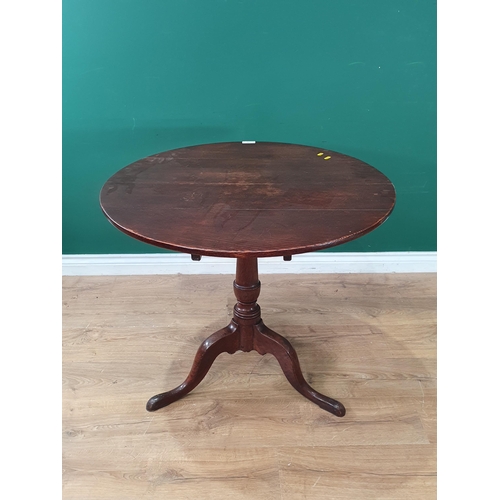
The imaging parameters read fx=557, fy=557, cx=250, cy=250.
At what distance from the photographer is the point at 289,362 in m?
1.78

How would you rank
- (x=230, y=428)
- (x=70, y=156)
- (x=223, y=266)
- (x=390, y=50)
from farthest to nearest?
1. (x=223, y=266)
2. (x=70, y=156)
3. (x=390, y=50)
4. (x=230, y=428)

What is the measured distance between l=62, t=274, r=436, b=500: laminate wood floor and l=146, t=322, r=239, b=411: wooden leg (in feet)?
0.13

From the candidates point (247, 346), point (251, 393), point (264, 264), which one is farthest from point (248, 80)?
point (251, 393)

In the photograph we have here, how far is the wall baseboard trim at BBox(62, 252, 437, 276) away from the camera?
8.17 ft

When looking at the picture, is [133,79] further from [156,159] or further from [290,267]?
[290,267]

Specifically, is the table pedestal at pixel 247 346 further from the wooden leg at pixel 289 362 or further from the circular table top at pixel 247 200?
the circular table top at pixel 247 200

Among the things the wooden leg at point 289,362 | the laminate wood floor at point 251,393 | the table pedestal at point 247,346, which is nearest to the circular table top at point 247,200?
the table pedestal at point 247,346

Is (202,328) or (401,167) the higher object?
(401,167)

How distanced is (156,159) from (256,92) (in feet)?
1.96

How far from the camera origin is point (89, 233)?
96.3 inches

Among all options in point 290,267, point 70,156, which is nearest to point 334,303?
point 290,267

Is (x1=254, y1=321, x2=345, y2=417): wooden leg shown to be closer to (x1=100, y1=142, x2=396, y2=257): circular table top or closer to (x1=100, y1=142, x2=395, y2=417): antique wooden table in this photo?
(x1=100, y1=142, x2=395, y2=417): antique wooden table

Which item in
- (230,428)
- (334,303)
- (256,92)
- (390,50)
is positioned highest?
(390,50)

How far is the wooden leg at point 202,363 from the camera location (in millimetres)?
1782
